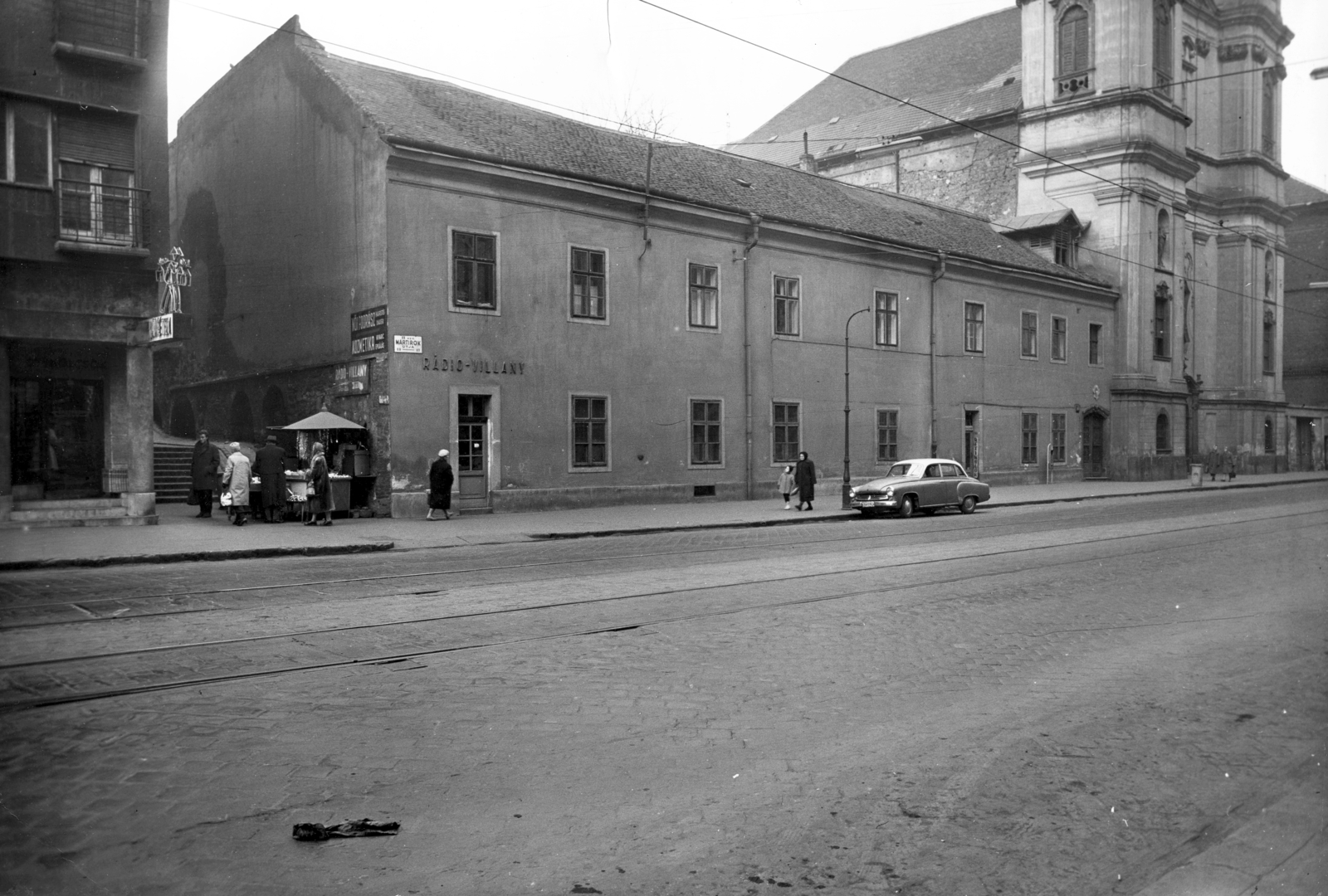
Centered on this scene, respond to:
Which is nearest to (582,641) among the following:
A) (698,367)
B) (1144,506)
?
(698,367)

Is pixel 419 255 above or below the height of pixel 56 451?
above

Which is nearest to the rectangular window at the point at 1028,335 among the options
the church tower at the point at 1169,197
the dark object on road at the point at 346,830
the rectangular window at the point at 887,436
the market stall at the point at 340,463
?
the church tower at the point at 1169,197

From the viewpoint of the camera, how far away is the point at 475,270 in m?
22.8

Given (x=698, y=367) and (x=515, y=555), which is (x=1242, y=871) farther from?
(x=698, y=367)

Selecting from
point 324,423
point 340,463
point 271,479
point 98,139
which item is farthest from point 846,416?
point 98,139

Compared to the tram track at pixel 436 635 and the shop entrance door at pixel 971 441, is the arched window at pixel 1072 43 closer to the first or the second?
the shop entrance door at pixel 971 441

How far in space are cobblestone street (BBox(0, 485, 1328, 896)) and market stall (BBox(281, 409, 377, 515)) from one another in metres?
8.85

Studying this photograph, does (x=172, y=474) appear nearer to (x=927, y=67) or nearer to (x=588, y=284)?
(x=588, y=284)

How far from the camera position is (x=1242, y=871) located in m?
4.05

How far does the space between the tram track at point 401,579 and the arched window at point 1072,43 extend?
30.5 metres

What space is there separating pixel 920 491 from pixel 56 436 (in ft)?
60.5

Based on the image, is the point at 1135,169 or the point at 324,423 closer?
the point at 324,423

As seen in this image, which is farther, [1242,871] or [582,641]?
[582,641]

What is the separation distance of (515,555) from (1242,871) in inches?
478
